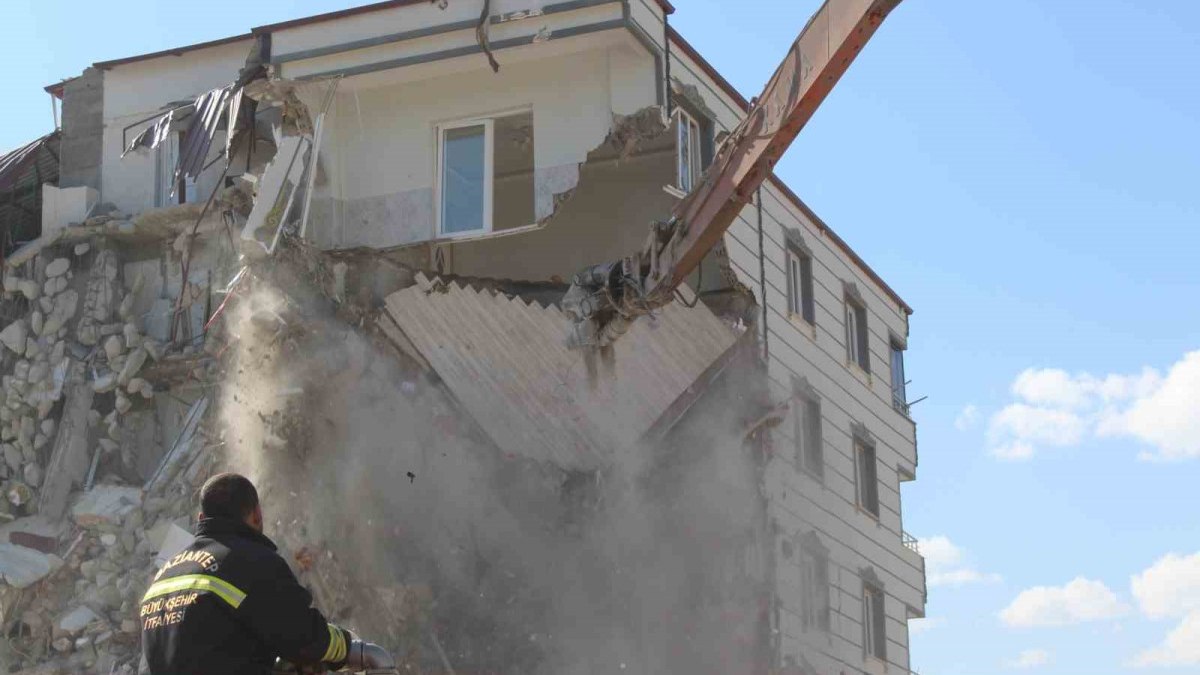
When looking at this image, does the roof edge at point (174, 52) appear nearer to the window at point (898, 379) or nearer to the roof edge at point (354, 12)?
the roof edge at point (354, 12)

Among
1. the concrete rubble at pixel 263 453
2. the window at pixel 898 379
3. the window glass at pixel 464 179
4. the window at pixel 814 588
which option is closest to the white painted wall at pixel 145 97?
the concrete rubble at pixel 263 453

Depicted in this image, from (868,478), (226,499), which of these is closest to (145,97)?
(868,478)

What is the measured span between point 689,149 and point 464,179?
2.69m

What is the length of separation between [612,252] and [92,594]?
7.08m

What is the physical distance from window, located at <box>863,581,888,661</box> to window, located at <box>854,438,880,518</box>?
4.01 ft

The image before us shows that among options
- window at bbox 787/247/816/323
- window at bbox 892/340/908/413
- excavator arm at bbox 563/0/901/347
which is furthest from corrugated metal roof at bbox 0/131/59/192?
window at bbox 892/340/908/413

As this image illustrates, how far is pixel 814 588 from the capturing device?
20953 mm

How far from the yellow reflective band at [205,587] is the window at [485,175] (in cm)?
1156

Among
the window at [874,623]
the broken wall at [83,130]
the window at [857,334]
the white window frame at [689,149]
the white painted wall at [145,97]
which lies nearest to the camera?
Answer: the white window frame at [689,149]

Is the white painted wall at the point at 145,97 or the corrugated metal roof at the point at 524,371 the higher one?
the white painted wall at the point at 145,97

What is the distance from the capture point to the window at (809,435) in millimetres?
21406

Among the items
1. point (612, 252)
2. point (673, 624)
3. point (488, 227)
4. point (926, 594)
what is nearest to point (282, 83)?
point (488, 227)

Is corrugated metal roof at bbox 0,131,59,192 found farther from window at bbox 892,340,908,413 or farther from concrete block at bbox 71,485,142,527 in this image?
window at bbox 892,340,908,413

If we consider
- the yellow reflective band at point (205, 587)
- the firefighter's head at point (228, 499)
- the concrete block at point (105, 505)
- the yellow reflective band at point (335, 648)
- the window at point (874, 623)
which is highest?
the concrete block at point (105, 505)
